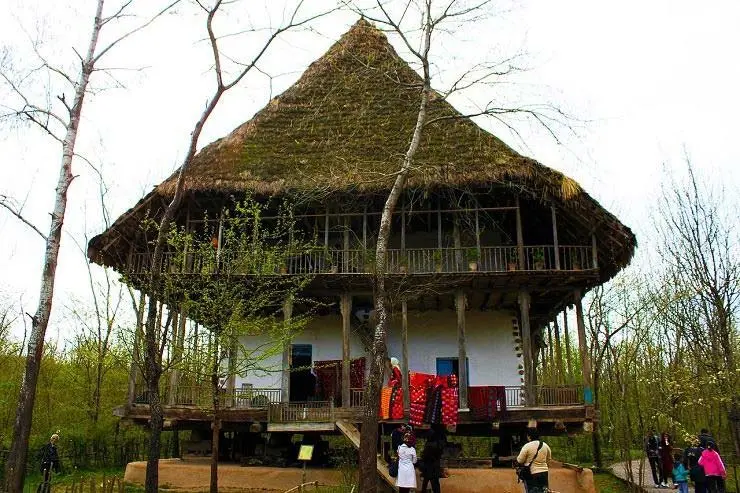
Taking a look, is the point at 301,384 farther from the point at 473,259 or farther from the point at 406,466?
the point at 406,466

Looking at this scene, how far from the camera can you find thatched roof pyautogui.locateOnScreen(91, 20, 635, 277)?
17.3 m

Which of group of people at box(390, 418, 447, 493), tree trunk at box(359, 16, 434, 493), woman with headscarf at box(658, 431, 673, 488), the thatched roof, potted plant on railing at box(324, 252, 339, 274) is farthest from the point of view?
woman with headscarf at box(658, 431, 673, 488)

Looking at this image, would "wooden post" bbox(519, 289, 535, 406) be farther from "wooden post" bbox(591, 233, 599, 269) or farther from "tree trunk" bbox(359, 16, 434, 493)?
"tree trunk" bbox(359, 16, 434, 493)

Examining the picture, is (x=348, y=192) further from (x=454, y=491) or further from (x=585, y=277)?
(x=454, y=491)

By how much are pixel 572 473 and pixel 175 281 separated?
9913mm

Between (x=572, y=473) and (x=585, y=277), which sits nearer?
(x=572, y=473)

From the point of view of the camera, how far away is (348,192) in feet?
58.0

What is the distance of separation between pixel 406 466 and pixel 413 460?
0.70 ft

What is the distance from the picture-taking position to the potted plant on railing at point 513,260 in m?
17.4

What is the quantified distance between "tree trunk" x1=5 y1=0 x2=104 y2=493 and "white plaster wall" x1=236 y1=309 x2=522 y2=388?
27.9ft

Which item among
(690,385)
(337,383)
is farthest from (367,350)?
(690,385)

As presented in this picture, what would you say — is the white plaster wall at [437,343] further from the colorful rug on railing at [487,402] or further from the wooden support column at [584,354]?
the colorful rug on railing at [487,402]

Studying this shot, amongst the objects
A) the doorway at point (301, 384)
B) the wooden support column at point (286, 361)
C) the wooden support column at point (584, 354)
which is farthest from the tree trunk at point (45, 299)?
the wooden support column at point (584, 354)

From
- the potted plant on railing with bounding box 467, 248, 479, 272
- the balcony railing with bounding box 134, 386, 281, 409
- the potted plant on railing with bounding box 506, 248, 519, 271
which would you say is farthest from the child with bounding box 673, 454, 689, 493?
the balcony railing with bounding box 134, 386, 281, 409
